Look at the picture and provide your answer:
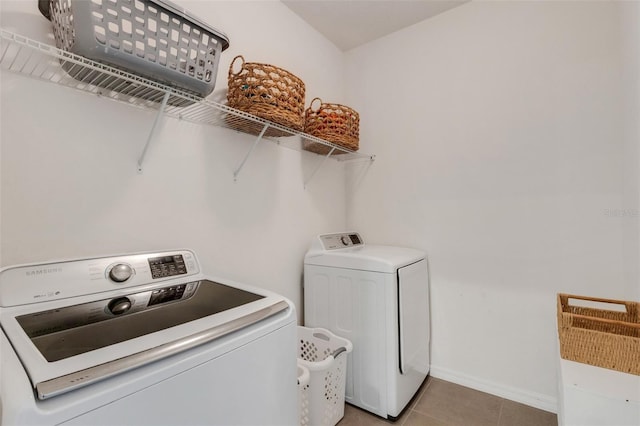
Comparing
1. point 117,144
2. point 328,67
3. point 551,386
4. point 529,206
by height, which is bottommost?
point 551,386

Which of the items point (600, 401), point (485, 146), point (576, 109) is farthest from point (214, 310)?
point (576, 109)

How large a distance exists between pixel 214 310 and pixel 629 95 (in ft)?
6.95

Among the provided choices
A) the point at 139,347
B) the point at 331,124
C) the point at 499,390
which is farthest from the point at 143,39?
the point at 499,390

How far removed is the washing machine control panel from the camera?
6.82 feet

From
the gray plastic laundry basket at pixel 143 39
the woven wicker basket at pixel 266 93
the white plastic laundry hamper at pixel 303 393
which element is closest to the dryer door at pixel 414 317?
the white plastic laundry hamper at pixel 303 393

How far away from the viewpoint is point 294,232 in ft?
6.97

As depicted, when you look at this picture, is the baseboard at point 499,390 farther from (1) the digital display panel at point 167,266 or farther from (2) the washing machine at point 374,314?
(1) the digital display panel at point 167,266

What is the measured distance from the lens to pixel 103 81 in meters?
1.13

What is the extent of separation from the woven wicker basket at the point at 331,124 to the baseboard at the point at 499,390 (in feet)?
5.98

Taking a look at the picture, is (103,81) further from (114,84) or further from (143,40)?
(143,40)

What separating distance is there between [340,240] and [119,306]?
4.81 ft

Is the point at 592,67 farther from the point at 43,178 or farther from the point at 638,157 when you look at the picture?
the point at 43,178

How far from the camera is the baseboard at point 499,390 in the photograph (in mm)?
1825

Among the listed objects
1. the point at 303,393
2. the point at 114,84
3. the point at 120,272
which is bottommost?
the point at 303,393
